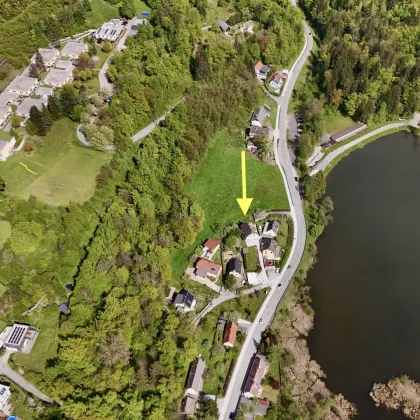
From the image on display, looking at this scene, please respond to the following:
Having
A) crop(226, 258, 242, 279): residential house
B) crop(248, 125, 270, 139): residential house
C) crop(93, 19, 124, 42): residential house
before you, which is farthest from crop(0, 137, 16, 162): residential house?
crop(248, 125, 270, 139): residential house

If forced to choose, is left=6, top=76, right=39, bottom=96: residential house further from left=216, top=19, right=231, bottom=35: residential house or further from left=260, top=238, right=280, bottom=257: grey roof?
left=260, top=238, right=280, bottom=257: grey roof

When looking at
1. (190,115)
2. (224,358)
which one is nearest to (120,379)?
(224,358)

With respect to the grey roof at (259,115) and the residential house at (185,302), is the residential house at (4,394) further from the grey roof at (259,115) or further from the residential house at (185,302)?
the grey roof at (259,115)

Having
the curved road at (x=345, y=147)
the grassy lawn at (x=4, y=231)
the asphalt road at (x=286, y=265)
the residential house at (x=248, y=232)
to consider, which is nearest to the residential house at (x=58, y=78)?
the grassy lawn at (x=4, y=231)

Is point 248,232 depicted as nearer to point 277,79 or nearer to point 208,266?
point 208,266

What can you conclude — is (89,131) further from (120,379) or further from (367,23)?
(367,23)

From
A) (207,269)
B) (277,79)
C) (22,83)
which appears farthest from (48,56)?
(207,269)
